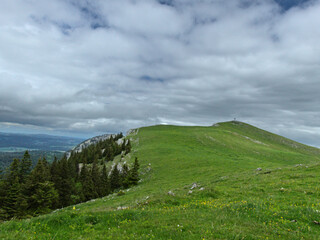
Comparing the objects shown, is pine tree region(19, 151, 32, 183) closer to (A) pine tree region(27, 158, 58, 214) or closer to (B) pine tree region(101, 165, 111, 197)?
(A) pine tree region(27, 158, 58, 214)

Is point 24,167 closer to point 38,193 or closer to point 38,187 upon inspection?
point 38,187

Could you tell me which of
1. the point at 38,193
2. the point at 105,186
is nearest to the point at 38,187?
the point at 38,193

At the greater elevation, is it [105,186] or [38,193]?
[38,193]

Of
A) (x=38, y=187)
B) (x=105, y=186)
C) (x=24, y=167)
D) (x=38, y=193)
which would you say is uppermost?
(x=24, y=167)

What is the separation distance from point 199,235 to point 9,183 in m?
46.0

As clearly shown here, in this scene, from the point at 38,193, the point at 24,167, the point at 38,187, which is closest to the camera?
the point at 38,193

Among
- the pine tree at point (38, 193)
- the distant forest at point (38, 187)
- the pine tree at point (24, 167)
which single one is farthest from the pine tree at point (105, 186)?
the pine tree at point (24, 167)

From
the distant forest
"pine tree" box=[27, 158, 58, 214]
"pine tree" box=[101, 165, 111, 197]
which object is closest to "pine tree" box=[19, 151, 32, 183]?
the distant forest

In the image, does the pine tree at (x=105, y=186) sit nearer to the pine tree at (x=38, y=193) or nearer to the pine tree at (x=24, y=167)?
the pine tree at (x=38, y=193)

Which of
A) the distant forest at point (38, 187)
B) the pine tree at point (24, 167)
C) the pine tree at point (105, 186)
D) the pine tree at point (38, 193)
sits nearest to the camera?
the distant forest at point (38, 187)

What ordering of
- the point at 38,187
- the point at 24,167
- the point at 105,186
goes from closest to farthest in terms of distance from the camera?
the point at 38,187, the point at 24,167, the point at 105,186

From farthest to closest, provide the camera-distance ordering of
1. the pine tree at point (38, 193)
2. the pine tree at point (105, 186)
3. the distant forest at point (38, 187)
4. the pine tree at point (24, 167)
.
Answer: the pine tree at point (105, 186), the pine tree at point (24, 167), the pine tree at point (38, 193), the distant forest at point (38, 187)

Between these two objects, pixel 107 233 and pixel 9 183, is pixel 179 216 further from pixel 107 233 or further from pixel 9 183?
pixel 9 183

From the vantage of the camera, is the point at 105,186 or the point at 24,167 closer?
the point at 24,167
